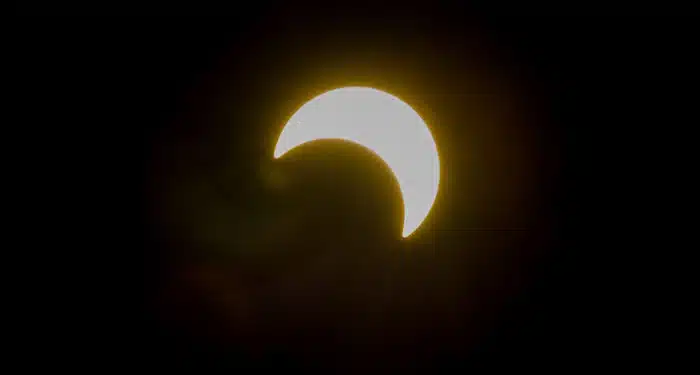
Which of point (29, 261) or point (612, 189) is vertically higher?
point (612, 189)

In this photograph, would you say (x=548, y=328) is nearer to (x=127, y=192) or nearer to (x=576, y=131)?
(x=576, y=131)

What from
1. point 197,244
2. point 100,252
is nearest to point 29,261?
point 100,252

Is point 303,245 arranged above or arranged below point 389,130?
below
